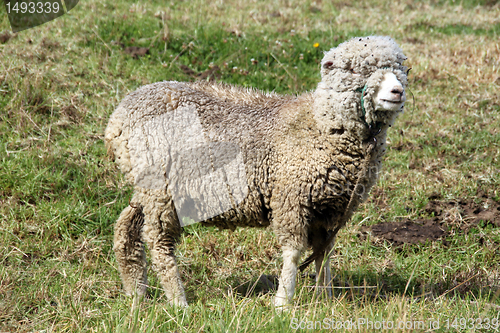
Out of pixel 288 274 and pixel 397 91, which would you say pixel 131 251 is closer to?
pixel 288 274

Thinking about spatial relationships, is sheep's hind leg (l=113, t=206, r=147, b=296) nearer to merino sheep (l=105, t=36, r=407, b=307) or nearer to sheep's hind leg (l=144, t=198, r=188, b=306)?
merino sheep (l=105, t=36, r=407, b=307)

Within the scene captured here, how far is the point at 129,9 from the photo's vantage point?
24.9ft

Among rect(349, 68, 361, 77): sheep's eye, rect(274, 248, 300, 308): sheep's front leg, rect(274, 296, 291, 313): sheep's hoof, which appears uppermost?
rect(349, 68, 361, 77): sheep's eye

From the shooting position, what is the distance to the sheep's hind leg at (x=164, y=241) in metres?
3.31

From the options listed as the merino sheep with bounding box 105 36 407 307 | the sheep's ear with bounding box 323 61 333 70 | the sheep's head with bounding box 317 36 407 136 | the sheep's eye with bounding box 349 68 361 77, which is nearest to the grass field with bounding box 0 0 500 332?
the merino sheep with bounding box 105 36 407 307

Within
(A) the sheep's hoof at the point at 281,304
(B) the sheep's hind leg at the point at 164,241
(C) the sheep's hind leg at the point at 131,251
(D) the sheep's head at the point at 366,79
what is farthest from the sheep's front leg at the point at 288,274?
(C) the sheep's hind leg at the point at 131,251

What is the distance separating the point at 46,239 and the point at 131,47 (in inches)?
135

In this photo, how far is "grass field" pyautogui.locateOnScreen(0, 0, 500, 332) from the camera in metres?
3.12

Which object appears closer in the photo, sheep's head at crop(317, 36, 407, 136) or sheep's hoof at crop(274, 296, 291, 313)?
sheep's head at crop(317, 36, 407, 136)

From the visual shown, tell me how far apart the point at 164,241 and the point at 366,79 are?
5.96 ft

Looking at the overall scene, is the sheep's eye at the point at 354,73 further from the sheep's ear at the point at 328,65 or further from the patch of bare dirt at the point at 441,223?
the patch of bare dirt at the point at 441,223

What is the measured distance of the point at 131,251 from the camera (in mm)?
3543

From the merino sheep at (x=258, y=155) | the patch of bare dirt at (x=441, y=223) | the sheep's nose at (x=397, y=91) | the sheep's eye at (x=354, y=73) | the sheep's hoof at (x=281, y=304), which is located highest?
the sheep's eye at (x=354, y=73)

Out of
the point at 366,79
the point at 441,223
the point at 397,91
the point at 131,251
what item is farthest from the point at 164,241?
the point at 441,223
